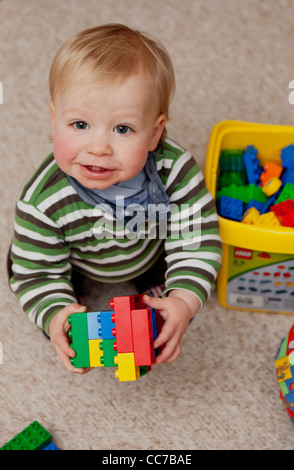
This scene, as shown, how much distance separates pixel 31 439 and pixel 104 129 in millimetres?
493

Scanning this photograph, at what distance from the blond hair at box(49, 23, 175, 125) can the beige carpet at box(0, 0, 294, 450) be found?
453 mm

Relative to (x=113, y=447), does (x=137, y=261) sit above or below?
above

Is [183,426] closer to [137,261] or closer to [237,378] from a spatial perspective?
[237,378]

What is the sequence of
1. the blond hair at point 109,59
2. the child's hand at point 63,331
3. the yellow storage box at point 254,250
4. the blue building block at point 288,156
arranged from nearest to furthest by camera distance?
the blond hair at point 109,59, the child's hand at point 63,331, the yellow storage box at point 254,250, the blue building block at point 288,156

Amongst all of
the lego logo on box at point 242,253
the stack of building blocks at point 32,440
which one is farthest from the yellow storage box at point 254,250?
the stack of building blocks at point 32,440

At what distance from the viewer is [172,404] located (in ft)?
3.09

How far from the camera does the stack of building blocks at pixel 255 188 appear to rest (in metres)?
0.96

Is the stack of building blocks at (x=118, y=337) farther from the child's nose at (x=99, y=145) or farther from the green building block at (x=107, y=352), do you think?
the child's nose at (x=99, y=145)

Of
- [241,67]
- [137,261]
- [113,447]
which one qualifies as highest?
[241,67]

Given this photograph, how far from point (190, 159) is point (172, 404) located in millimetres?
394

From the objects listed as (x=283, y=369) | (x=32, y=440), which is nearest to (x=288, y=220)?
(x=283, y=369)

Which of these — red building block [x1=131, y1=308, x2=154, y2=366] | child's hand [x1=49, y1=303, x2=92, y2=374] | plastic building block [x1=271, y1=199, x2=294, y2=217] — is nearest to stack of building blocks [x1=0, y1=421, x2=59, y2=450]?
child's hand [x1=49, y1=303, x2=92, y2=374]

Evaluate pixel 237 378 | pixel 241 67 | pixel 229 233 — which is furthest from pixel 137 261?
pixel 241 67

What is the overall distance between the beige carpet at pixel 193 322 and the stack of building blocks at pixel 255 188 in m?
0.16
